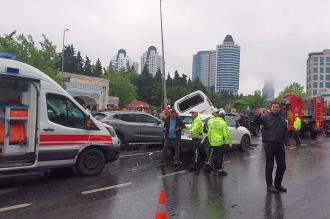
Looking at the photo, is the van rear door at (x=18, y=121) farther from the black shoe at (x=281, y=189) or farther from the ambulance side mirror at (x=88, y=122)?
the black shoe at (x=281, y=189)

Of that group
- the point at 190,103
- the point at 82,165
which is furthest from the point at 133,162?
the point at 190,103

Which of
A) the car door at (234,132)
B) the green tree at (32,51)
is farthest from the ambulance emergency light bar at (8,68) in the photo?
the green tree at (32,51)

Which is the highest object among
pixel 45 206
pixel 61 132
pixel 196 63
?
pixel 196 63

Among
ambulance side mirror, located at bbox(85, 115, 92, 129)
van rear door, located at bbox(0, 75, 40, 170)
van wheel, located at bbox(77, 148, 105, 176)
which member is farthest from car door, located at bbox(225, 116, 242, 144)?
van rear door, located at bbox(0, 75, 40, 170)

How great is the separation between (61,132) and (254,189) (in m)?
4.19

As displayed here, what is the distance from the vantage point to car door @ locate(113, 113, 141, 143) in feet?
53.0

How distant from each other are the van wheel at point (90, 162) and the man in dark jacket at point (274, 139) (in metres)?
3.78

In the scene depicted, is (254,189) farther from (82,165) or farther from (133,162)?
(133,162)

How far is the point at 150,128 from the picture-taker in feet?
55.2

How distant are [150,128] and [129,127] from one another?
92cm

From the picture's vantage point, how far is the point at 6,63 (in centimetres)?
898

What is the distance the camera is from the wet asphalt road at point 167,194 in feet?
23.7

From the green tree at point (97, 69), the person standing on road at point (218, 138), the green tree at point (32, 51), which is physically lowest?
the person standing on road at point (218, 138)

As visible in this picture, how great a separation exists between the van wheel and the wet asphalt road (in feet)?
0.68
